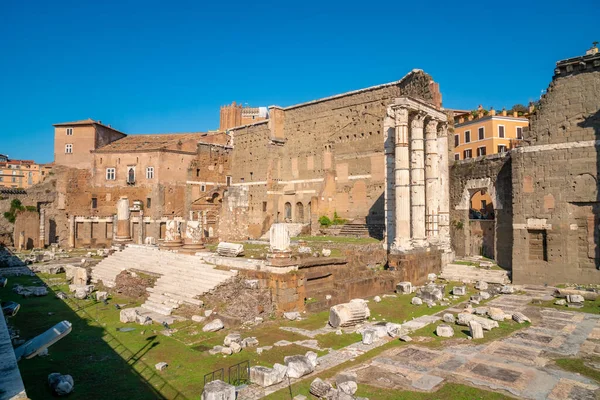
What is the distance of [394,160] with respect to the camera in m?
20.0

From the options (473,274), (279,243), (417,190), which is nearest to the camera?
(279,243)

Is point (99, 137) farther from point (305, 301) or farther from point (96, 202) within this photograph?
point (305, 301)

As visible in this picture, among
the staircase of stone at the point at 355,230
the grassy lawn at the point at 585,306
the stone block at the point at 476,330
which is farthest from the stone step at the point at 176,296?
the staircase of stone at the point at 355,230

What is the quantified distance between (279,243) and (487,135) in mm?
28408

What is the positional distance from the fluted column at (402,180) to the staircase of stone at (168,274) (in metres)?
8.33

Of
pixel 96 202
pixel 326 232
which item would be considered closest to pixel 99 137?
pixel 96 202

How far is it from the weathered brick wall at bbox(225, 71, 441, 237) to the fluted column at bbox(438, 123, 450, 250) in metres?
2.47

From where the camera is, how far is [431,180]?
21.0 metres

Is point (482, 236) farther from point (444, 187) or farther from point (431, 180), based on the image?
point (431, 180)

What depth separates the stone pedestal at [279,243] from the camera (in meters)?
13.2

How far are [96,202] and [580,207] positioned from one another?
38.0 metres

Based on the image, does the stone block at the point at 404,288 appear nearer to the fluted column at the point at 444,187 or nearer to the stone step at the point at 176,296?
the fluted column at the point at 444,187

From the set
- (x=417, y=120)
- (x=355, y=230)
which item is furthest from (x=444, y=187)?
(x=355, y=230)

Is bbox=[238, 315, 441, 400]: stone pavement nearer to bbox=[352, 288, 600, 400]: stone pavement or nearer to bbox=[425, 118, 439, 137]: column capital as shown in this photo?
bbox=[352, 288, 600, 400]: stone pavement
